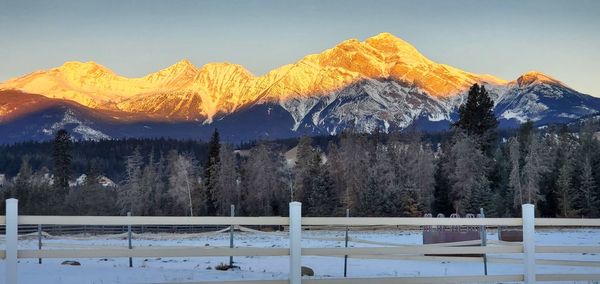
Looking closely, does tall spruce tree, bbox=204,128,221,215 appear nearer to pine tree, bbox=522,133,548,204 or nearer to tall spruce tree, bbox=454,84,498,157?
tall spruce tree, bbox=454,84,498,157

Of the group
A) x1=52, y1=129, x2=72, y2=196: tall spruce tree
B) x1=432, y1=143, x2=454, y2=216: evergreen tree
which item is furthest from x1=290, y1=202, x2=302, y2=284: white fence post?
x1=52, y1=129, x2=72, y2=196: tall spruce tree

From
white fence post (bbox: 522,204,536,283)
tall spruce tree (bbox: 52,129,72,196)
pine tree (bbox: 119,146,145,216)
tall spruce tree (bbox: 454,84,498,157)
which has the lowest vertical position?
pine tree (bbox: 119,146,145,216)

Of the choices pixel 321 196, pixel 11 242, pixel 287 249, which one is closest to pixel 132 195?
pixel 321 196

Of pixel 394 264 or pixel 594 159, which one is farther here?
pixel 594 159

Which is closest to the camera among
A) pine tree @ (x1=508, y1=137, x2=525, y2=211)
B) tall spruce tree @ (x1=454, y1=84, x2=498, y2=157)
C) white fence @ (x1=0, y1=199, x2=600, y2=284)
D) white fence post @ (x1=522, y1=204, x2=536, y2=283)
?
white fence @ (x1=0, y1=199, x2=600, y2=284)

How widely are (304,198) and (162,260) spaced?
188 ft

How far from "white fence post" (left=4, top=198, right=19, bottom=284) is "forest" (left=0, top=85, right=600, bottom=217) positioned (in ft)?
206

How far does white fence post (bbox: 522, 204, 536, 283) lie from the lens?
9.05m

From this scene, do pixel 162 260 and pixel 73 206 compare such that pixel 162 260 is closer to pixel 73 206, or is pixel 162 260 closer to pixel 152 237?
pixel 152 237

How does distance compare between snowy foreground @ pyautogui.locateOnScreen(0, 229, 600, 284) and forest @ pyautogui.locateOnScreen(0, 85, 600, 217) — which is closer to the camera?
snowy foreground @ pyautogui.locateOnScreen(0, 229, 600, 284)

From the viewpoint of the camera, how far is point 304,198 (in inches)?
3103

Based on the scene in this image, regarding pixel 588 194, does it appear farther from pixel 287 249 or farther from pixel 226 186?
pixel 287 249

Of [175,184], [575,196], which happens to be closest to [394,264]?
[575,196]

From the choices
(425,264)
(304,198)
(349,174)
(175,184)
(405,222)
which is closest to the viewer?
(405,222)
